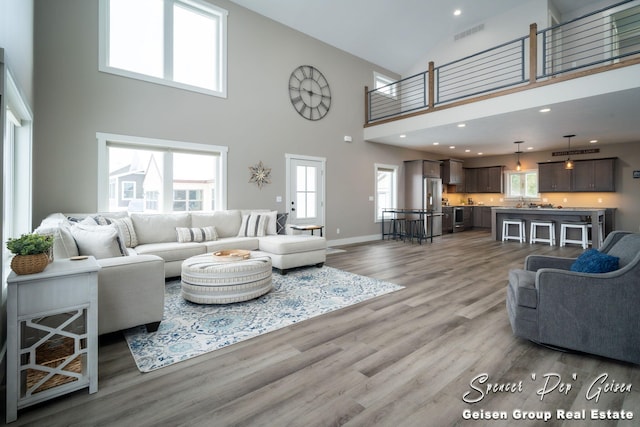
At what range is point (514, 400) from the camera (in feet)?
5.76

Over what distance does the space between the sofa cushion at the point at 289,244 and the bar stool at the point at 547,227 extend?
643 cm

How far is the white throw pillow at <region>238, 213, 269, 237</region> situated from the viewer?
5363mm

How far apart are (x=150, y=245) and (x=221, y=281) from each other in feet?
5.87

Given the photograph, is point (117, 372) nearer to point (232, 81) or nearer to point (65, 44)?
point (65, 44)

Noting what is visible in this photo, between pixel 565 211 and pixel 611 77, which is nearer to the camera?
pixel 611 77

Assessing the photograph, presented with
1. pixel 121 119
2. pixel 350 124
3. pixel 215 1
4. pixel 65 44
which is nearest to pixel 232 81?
pixel 215 1

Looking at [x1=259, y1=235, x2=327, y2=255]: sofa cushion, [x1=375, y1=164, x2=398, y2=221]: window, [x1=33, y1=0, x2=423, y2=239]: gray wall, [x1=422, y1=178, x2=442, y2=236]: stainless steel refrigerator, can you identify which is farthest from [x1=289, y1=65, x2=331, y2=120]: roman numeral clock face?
[x1=422, y1=178, x2=442, y2=236]: stainless steel refrigerator

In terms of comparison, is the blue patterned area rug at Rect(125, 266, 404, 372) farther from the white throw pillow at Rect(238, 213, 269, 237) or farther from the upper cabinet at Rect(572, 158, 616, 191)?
the upper cabinet at Rect(572, 158, 616, 191)

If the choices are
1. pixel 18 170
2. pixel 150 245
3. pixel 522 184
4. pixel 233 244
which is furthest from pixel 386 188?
pixel 18 170

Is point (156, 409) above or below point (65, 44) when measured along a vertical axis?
below

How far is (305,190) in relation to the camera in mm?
7055

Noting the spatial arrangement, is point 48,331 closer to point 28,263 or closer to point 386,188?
point 28,263

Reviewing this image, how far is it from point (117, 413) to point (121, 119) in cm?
440

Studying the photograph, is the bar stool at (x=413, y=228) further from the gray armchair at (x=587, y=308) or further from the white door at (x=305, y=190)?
the gray armchair at (x=587, y=308)
